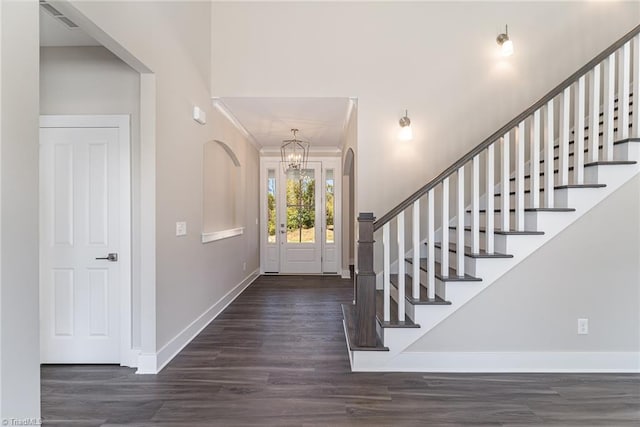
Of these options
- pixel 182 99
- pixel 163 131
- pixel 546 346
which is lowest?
pixel 546 346

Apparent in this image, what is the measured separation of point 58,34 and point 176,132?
1.07 metres

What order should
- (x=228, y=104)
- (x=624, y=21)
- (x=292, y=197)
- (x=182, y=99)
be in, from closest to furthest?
(x=182, y=99) < (x=624, y=21) < (x=228, y=104) < (x=292, y=197)

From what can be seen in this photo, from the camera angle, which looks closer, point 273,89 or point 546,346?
point 546,346

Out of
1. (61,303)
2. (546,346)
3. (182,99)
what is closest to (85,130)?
(182,99)

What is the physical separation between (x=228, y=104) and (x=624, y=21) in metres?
4.57

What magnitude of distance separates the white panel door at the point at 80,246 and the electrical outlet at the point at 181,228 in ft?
1.56

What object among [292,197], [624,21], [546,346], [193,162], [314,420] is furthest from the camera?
[292,197]

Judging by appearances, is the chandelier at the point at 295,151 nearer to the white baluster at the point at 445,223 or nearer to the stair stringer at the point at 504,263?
the white baluster at the point at 445,223

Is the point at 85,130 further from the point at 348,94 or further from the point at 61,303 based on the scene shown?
the point at 348,94

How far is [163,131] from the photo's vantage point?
276cm

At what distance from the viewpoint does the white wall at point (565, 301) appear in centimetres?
263

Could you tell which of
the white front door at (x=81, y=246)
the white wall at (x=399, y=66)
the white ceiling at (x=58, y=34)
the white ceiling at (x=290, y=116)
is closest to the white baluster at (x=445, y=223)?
the white wall at (x=399, y=66)

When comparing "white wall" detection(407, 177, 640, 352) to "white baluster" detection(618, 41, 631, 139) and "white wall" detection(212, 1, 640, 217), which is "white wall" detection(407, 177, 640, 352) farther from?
"white wall" detection(212, 1, 640, 217)

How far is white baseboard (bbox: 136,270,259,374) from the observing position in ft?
8.65
